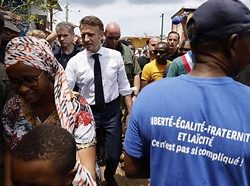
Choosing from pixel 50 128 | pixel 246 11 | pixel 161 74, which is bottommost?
pixel 161 74

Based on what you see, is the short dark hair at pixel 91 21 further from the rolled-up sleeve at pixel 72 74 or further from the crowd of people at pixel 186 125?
the crowd of people at pixel 186 125

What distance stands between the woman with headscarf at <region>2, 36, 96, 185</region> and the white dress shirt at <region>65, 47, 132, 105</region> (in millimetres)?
2368

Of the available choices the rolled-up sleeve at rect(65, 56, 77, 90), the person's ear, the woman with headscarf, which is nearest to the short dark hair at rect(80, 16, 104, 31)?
the rolled-up sleeve at rect(65, 56, 77, 90)

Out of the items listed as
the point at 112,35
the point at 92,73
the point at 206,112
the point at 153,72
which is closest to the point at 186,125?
the point at 206,112

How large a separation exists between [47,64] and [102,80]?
8.37 feet

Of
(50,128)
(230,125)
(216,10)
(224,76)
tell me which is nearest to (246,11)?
(216,10)

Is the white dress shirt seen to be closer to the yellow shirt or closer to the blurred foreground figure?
the yellow shirt

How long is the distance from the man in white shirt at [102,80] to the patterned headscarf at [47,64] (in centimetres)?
244

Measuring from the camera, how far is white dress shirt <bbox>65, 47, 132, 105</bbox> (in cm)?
470

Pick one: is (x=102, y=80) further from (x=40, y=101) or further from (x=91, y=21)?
(x=40, y=101)

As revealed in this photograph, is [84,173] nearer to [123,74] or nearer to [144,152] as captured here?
[144,152]

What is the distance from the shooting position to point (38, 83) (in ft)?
7.18

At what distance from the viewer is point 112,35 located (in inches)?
241

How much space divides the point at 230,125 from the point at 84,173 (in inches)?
28.0
